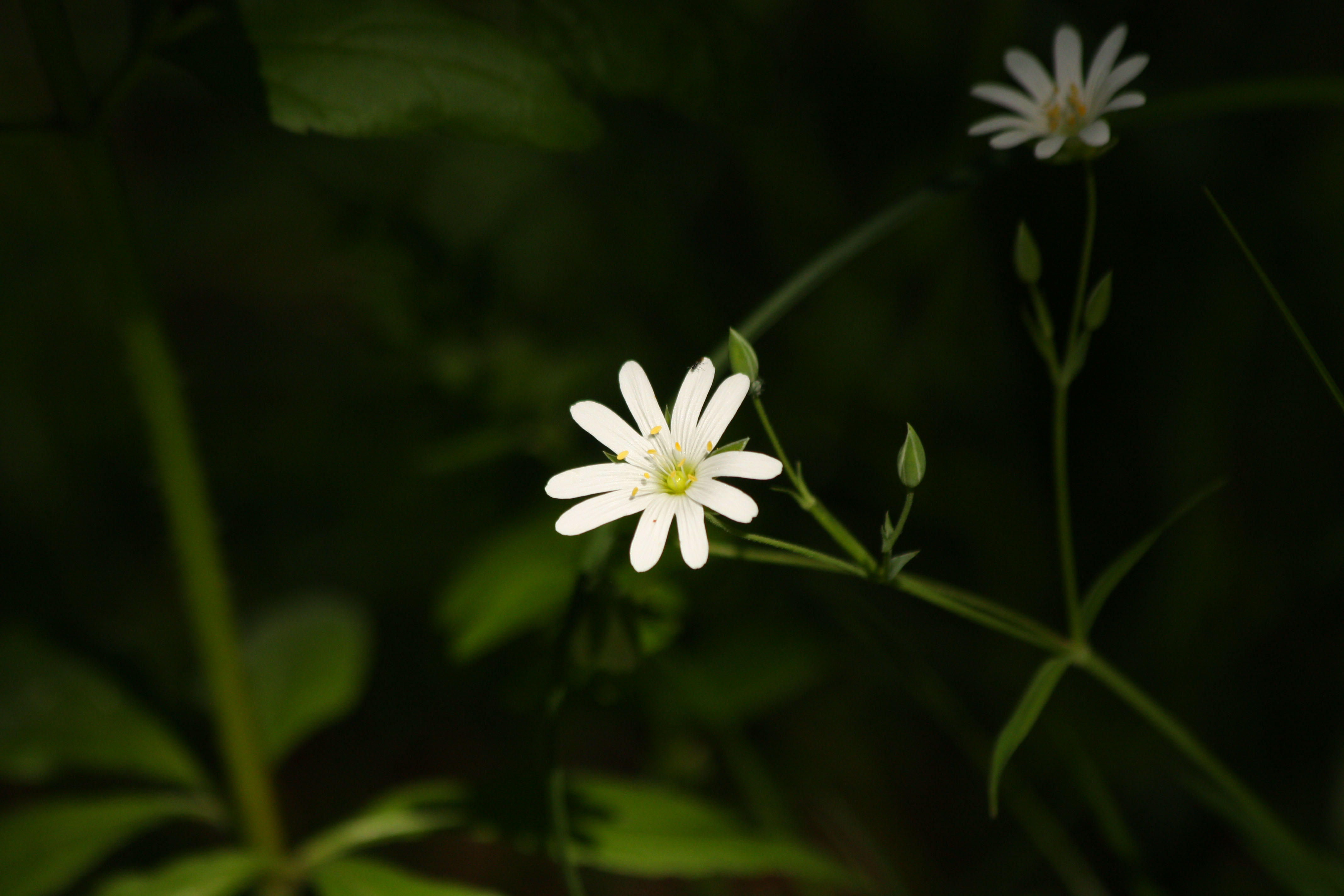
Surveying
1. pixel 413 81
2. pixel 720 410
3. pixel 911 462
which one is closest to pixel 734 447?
pixel 720 410

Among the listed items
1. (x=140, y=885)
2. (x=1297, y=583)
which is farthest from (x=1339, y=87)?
(x=140, y=885)

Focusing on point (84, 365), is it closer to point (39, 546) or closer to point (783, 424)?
point (39, 546)

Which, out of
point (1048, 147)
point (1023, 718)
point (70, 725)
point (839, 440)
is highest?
point (839, 440)

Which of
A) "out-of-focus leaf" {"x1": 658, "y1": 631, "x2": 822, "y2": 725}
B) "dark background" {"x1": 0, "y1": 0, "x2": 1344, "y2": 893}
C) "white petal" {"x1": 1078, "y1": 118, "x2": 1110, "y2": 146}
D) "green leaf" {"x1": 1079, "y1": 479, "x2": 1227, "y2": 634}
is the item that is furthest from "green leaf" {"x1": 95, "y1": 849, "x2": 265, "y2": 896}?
"white petal" {"x1": 1078, "y1": 118, "x2": 1110, "y2": 146}

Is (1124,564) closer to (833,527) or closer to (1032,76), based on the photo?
(833,527)

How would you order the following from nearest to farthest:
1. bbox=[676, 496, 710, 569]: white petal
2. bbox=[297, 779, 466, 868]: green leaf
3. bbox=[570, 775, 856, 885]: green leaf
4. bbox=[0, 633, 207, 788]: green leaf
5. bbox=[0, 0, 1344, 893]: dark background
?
bbox=[676, 496, 710, 569]: white petal < bbox=[570, 775, 856, 885]: green leaf < bbox=[297, 779, 466, 868]: green leaf < bbox=[0, 633, 207, 788]: green leaf < bbox=[0, 0, 1344, 893]: dark background

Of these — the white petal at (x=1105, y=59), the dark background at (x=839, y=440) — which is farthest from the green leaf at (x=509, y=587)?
the white petal at (x=1105, y=59)

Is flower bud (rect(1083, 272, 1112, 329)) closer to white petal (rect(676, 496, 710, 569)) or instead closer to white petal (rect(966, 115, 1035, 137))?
white petal (rect(966, 115, 1035, 137))

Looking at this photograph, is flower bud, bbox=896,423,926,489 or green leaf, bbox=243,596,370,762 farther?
green leaf, bbox=243,596,370,762
